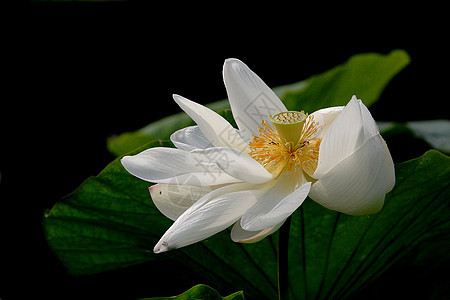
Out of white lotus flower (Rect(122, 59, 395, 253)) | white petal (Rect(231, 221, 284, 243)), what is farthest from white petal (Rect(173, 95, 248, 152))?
white petal (Rect(231, 221, 284, 243))

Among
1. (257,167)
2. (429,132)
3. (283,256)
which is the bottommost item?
(429,132)

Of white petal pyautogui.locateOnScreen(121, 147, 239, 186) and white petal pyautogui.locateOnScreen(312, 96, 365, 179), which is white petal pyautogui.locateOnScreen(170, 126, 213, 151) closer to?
white petal pyautogui.locateOnScreen(121, 147, 239, 186)

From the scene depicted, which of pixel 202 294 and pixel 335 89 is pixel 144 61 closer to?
pixel 335 89

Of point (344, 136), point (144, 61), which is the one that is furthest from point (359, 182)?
point (144, 61)

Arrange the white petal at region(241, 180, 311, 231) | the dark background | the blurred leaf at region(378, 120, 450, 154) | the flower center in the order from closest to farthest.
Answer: the white petal at region(241, 180, 311, 231)
the flower center
the blurred leaf at region(378, 120, 450, 154)
the dark background

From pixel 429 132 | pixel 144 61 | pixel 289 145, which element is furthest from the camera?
pixel 144 61

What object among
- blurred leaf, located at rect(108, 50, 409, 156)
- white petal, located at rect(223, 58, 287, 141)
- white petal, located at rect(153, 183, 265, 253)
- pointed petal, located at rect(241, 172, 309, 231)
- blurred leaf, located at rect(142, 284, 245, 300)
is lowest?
blurred leaf, located at rect(142, 284, 245, 300)

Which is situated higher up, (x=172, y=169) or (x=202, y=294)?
(x=172, y=169)
